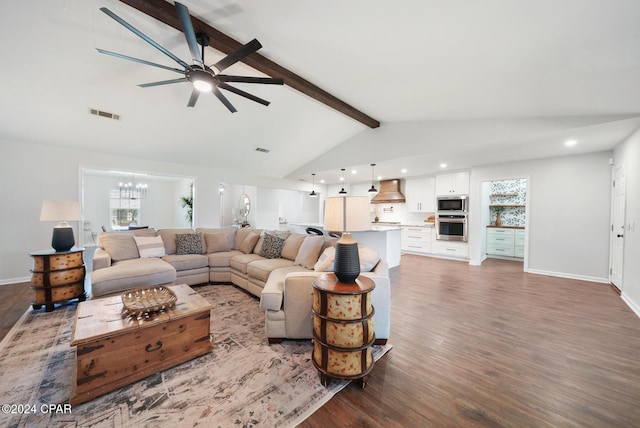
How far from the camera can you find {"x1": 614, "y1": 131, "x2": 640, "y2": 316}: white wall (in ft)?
10.4

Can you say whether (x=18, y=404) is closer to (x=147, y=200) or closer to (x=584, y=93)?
(x=584, y=93)

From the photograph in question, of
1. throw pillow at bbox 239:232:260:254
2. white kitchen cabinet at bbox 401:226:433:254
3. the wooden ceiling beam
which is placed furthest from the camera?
white kitchen cabinet at bbox 401:226:433:254

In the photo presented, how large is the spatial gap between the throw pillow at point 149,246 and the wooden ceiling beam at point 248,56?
10.0ft

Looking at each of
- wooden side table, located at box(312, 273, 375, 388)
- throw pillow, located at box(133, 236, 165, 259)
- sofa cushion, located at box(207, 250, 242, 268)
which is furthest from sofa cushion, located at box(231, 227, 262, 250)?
wooden side table, located at box(312, 273, 375, 388)

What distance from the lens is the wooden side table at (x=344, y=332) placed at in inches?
66.2

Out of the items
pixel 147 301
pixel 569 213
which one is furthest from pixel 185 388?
pixel 569 213

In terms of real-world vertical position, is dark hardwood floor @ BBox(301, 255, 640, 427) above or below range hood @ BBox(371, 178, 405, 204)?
below

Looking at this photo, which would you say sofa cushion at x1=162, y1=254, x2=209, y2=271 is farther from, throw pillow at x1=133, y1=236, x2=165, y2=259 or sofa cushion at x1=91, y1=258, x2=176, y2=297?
sofa cushion at x1=91, y1=258, x2=176, y2=297

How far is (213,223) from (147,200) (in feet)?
17.2

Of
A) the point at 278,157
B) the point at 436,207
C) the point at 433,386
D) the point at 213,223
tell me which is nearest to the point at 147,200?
the point at 213,223

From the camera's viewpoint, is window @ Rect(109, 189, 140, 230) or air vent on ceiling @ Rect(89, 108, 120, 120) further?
window @ Rect(109, 189, 140, 230)

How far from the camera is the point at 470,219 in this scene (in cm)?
595

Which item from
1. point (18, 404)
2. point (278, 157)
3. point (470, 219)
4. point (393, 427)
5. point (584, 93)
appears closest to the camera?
point (393, 427)

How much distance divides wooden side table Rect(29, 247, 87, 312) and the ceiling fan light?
8.86ft
